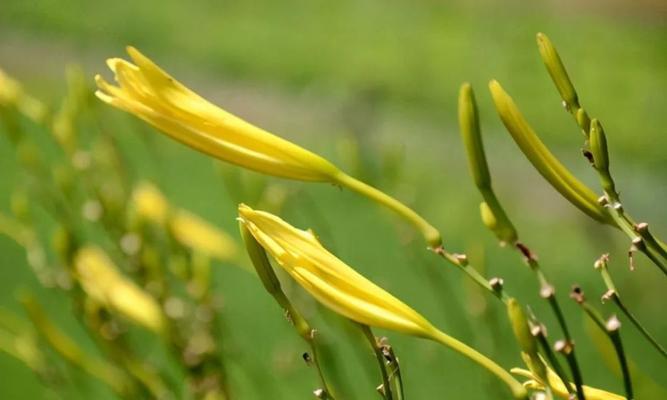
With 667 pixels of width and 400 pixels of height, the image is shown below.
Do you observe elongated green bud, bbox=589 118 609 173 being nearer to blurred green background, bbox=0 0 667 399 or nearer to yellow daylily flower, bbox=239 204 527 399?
yellow daylily flower, bbox=239 204 527 399

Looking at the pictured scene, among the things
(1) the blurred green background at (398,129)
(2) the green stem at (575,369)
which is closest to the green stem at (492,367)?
(2) the green stem at (575,369)

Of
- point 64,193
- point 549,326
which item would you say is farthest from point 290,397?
point 64,193

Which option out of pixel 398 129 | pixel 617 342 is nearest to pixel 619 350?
pixel 617 342

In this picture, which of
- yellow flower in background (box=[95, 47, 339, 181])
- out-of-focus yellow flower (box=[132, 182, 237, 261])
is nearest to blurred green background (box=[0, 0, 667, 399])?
out-of-focus yellow flower (box=[132, 182, 237, 261])

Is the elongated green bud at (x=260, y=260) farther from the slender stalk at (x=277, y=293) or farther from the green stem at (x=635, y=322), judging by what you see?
the green stem at (x=635, y=322)

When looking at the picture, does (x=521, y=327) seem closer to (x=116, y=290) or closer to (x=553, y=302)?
(x=553, y=302)

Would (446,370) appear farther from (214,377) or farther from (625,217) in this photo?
(625,217)
